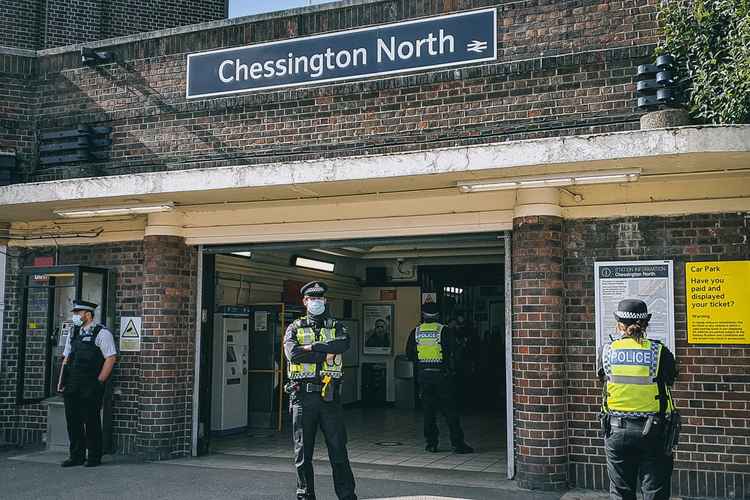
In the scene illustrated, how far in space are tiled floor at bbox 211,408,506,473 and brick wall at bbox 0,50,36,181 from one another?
16.3ft

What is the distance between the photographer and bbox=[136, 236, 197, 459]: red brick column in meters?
10.1

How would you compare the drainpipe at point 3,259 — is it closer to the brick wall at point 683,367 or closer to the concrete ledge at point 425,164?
the concrete ledge at point 425,164

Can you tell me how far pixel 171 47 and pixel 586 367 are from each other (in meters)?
6.64

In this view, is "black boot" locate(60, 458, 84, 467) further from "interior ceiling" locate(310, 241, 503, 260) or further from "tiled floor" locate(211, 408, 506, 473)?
"interior ceiling" locate(310, 241, 503, 260)

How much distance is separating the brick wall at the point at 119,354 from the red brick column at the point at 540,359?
5055 mm

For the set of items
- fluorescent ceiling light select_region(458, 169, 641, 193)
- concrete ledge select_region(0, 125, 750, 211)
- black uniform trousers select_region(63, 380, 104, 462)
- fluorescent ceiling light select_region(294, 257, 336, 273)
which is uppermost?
concrete ledge select_region(0, 125, 750, 211)

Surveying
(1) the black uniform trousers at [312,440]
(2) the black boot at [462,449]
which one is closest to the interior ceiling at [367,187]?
(1) the black uniform trousers at [312,440]

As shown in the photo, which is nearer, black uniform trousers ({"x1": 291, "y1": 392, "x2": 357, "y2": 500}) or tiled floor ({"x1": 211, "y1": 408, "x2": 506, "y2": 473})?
black uniform trousers ({"x1": 291, "y1": 392, "x2": 357, "y2": 500})

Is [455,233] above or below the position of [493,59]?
below

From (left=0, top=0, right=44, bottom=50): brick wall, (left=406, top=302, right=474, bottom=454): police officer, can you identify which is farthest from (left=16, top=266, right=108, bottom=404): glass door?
(left=0, top=0, right=44, bottom=50): brick wall

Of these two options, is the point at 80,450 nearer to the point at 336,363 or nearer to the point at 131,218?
the point at 131,218

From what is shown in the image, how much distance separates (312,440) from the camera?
290 inches

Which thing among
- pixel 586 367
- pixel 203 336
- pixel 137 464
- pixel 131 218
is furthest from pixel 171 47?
pixel 586 367

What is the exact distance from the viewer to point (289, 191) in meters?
9.19
